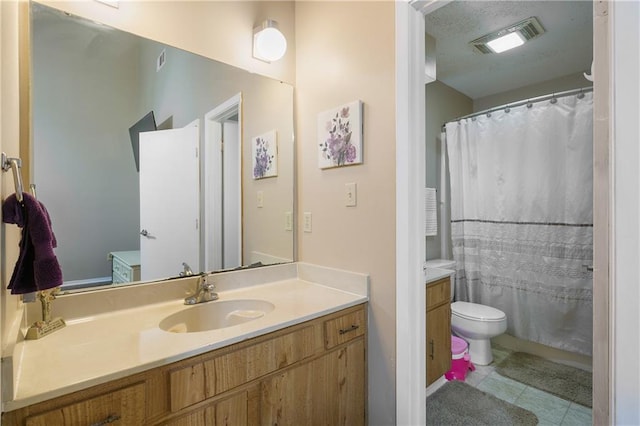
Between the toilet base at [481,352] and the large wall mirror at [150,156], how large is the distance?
1690 millimetres

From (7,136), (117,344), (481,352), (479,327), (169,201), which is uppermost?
(7,136)

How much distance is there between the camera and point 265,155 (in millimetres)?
1797

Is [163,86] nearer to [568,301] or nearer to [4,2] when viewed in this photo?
[4,2]

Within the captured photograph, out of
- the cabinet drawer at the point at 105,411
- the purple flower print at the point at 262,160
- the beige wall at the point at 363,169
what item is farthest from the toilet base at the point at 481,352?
the cabinet drawer at the point at 105,411

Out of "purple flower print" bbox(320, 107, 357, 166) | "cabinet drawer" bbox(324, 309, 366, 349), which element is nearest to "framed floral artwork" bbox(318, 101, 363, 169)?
"purple flower print" bbox(320, 107, 357, 166)

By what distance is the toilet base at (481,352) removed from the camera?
7.70 feet

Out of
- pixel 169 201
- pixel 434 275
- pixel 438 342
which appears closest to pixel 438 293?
pixel 434 275

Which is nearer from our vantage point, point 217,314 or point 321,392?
point 321,392

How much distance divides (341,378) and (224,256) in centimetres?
83

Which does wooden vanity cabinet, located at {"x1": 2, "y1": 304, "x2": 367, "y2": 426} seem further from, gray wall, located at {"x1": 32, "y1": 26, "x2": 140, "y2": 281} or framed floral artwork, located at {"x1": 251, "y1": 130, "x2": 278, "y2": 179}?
framed floral artwork, located at {"x1": 251, "y1": 130, "x2": 278, "y2": 179}

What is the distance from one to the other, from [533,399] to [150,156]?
2.63m

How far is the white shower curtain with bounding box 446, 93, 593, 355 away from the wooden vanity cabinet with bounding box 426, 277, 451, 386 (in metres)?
0.94

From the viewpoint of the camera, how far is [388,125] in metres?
1.37

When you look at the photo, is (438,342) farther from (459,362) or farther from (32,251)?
(32,251)
